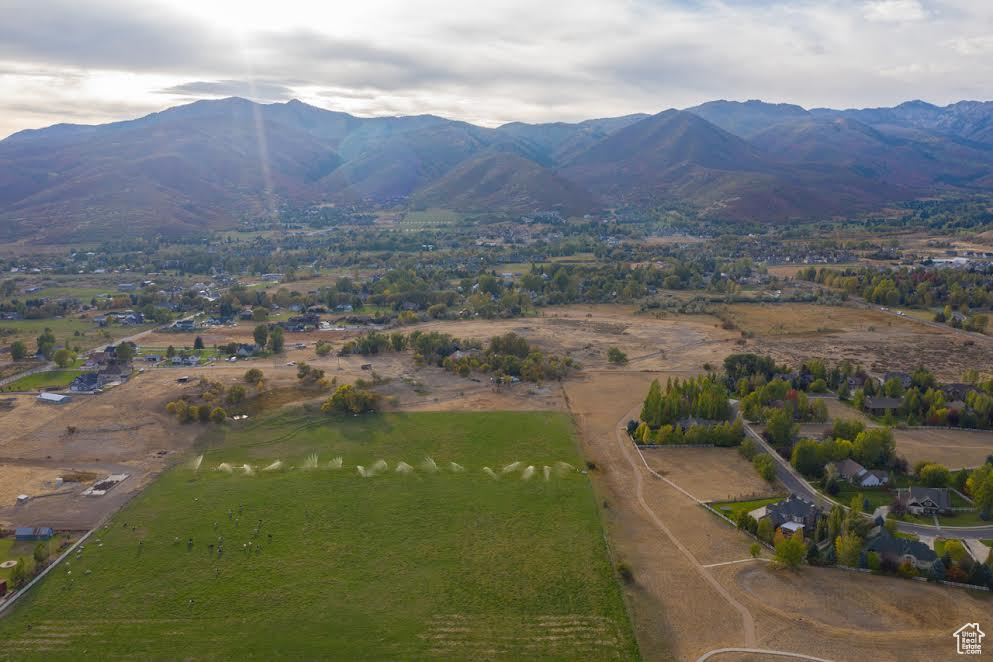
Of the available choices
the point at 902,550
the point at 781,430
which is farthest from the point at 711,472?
the point at 902,550

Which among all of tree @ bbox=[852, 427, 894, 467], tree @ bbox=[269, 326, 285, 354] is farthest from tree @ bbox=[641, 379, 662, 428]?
tree @ bbox=[269, 326, 285, 354]

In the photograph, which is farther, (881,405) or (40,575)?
(881,405)

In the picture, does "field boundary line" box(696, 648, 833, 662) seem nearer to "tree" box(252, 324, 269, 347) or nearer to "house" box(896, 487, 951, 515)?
"house" box(896, 487, 951, 515)

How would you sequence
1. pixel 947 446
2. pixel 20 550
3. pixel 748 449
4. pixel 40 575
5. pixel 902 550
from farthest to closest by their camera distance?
pixel 947 446 → pixel 748 449 → pixel 20 550 → pixel 40 575 → pixel 902 550

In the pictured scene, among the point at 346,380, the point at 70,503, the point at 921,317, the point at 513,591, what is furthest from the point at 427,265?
the point at 513,591

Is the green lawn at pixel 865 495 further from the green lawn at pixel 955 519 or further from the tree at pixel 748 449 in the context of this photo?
the tree at pixel 748 449

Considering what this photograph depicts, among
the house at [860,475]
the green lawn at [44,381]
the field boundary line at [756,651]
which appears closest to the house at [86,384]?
the green lawn at [44,381]

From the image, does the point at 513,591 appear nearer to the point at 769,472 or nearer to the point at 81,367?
the point at 769,472

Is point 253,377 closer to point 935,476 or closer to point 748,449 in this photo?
point 748,449
